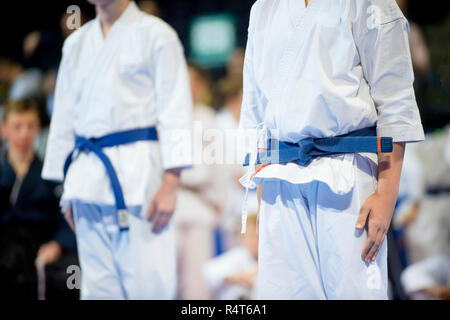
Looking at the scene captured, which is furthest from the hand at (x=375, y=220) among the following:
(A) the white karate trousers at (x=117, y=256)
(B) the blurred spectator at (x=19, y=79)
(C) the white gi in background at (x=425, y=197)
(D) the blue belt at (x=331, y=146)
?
(C) the white gi in background at (x=425, y=197)

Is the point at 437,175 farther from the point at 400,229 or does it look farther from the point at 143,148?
the point at 143,148

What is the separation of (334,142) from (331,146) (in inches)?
0.6

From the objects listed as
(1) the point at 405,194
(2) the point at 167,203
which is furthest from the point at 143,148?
(1) the point at 405,194

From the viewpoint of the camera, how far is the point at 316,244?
1525mm

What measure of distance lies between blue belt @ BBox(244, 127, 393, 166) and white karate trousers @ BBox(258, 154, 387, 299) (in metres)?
0.06

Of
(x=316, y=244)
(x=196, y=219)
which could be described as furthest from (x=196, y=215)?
(x=316, y=244)

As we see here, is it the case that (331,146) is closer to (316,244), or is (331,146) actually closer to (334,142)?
(334,142)

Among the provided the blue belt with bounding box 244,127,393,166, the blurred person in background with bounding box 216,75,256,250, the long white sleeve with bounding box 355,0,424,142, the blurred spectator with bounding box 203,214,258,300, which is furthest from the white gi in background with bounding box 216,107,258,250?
the long white sleeve with bounding box 355,0,424,142

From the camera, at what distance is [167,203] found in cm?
208

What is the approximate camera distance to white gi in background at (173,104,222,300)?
319 cm

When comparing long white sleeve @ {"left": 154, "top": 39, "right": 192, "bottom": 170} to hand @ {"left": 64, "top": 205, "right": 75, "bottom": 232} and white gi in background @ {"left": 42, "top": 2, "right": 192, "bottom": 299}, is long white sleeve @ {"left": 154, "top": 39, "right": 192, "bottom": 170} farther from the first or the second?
hand @ {"left": 64, "top": 205, "right": 75, "bottom": 232}

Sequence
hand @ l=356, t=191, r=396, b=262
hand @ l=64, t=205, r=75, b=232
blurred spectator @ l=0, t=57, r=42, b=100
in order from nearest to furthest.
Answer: hand @ l=356, t=191, r=396, b=262 → hand @ l=64, t=205, r=75, b=232 → blurred spectator @ l=0, t=57, r=42, b=100

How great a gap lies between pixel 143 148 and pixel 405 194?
244 centimetres

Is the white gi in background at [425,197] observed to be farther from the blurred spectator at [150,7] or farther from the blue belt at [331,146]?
the blue belt at [331,146]
